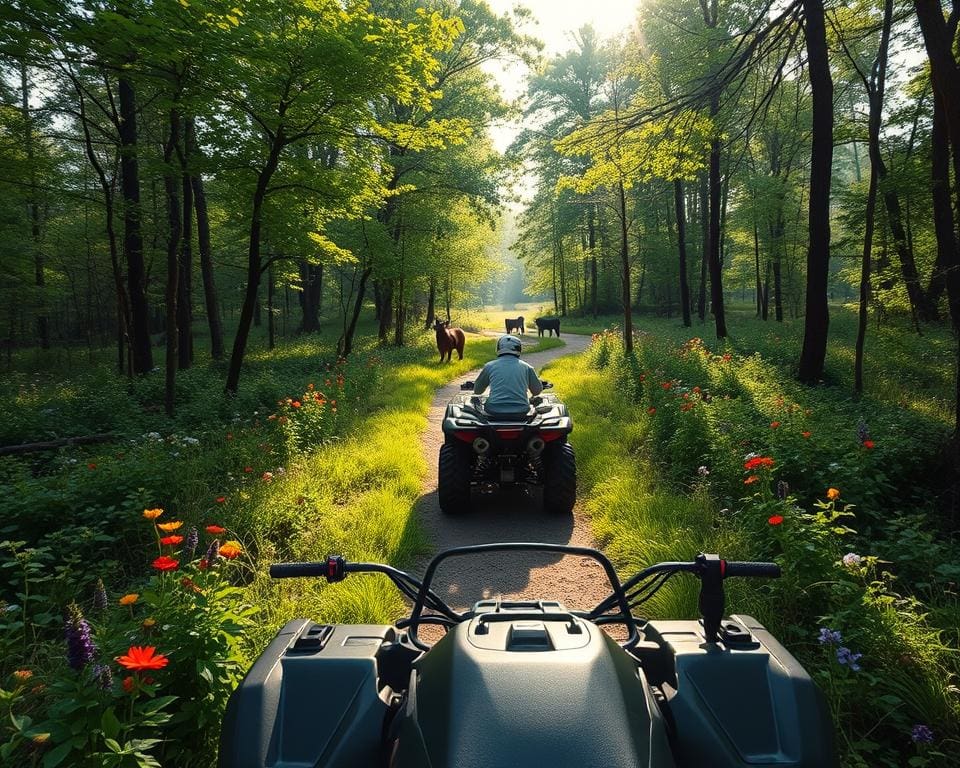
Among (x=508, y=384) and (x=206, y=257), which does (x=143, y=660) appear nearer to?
(x=508, y=384)

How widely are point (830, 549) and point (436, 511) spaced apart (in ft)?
11.5

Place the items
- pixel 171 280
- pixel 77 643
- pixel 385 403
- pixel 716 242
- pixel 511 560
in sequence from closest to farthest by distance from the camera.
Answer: pixel 77 643
pixel 511 560
pixel 171 280
pixel 385 403
pixel 716 242

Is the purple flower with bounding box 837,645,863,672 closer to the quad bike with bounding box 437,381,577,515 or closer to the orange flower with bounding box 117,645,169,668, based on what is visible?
the orange flower with bounding box 117,645,169,668

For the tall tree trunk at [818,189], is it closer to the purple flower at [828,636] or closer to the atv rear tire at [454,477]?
the atv rear tire at [454,477]

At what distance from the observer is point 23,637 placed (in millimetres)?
2666

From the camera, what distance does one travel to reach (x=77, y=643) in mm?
1561

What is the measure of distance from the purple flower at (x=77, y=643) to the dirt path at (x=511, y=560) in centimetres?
231

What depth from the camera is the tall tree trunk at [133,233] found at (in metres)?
10.4

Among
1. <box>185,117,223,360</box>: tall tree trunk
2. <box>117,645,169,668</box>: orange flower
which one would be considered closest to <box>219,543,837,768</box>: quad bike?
<box>117,645,169,668</box>: orange flower

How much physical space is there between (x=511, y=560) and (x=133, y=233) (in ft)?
35.2

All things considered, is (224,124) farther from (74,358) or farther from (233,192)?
(74,358)

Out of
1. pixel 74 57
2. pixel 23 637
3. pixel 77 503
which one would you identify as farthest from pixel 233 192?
pixel 23 637

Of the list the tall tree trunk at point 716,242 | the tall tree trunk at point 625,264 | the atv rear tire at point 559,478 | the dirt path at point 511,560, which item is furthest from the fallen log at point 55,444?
the tall tree trunk at point 716,242

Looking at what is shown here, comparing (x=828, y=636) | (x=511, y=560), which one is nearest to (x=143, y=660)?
(x=828, y=636)
